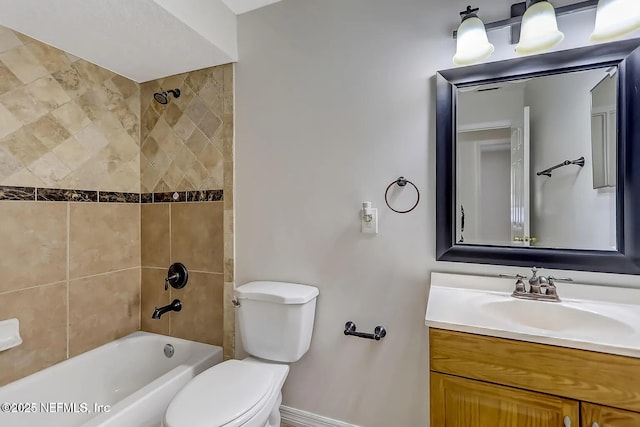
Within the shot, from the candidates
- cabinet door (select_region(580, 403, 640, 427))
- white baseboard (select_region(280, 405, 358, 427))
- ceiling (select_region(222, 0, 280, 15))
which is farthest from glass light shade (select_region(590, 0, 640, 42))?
white baseboard (select_region(280, 405, 358, 427))

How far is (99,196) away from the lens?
193 centimetres

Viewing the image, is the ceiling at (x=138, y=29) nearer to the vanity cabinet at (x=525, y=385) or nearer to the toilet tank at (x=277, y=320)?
the toilet tank at (x=277, y=320)

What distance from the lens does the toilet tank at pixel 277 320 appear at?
1.54 metres

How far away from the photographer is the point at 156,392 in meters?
1.42

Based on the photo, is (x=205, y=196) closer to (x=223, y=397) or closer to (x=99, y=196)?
(x=99, y=196)

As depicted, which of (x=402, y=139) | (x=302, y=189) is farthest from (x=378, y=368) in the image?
(x=402, y=139)

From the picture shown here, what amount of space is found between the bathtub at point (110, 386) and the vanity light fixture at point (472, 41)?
1.97 metres

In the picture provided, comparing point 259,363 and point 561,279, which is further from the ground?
point 561,279

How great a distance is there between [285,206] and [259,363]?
32.1 inches

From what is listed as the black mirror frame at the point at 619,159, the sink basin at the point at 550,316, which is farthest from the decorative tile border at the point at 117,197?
the sink basin at the point at 550,316

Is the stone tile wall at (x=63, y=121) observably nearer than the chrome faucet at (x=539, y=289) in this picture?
No

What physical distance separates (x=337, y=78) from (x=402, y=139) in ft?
1.58

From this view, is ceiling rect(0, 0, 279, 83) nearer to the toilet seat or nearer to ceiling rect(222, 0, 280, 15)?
ceiling rect(222, 0, 280, 15)

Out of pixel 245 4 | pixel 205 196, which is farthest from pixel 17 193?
pixel 245 4
